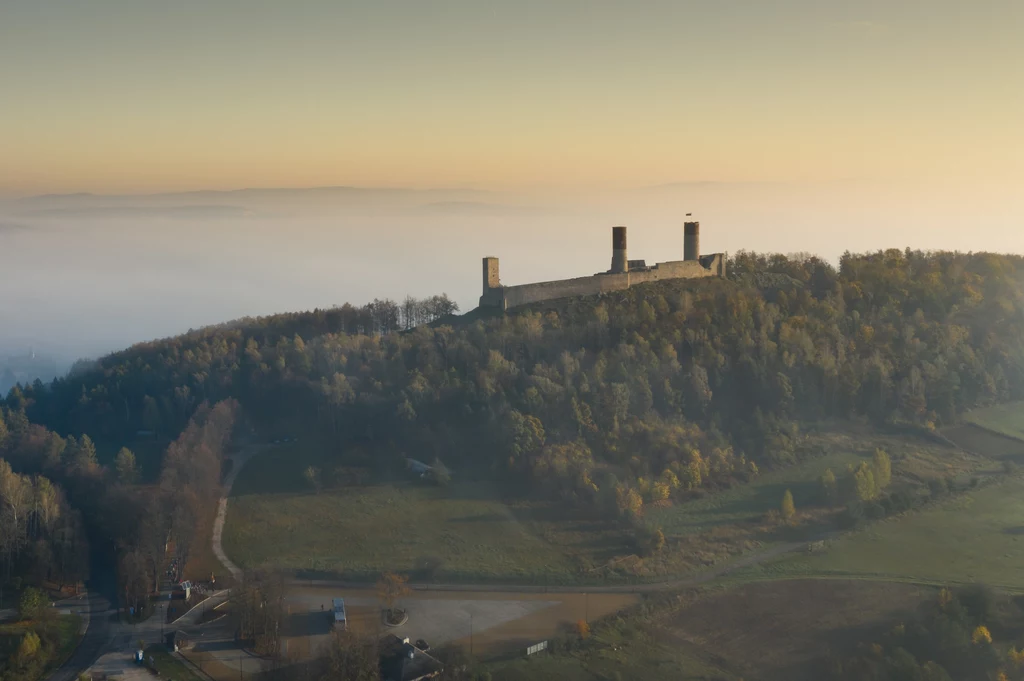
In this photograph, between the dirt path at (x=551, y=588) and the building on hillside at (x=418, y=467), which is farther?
the building on hillside at (x=418, y=467)

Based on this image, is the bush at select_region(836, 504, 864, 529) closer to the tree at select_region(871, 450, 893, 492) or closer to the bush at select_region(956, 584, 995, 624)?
the tree at select_region(871, 450, 893, 492)

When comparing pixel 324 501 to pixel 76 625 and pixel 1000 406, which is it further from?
pixel 1000 406

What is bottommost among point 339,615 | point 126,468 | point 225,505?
point 339,615

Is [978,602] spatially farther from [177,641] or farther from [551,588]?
[177,641]

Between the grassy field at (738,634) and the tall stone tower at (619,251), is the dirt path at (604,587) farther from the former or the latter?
the tall stone tower at (619,251)

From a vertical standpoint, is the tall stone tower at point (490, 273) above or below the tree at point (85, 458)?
above

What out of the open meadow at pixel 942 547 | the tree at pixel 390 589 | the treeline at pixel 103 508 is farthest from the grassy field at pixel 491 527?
the open meadow at pixel 942 547

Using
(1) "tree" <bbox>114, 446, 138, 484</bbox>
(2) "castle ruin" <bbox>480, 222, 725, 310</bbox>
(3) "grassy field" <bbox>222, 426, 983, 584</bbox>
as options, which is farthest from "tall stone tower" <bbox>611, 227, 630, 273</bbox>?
(1) "tree" <bbox>114, 446, 138, 484</bbox>

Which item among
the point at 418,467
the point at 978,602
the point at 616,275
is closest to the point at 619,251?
the point at 616,275
